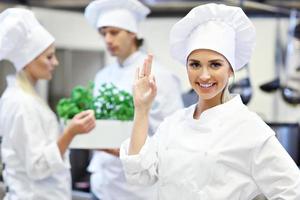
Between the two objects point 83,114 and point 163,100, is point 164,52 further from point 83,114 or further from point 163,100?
point 83,114

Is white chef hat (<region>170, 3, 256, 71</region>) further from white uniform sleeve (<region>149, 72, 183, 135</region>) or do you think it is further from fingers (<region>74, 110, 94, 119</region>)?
white uniform sleeve (<region>149, 72, 183, 135</region>)

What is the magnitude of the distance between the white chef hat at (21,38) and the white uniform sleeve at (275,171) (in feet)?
3.29

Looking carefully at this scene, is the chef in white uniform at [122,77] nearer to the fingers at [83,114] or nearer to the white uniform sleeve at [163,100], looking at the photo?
the white uniform sleeve at [163,100]

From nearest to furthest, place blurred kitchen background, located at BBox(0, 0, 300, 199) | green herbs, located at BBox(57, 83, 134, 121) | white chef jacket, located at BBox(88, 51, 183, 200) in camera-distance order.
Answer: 1. green herbs, located at BBox(57, 83, 134, 121)
2. white chef jacket, located at BBox(88, 51, 183, 200)
3. blurred kitchen background, located at BBox(0, 0, 300, 199)

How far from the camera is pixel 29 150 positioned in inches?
66.8

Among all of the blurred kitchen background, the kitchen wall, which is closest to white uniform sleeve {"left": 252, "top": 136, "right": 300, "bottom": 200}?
the blurred kitchen background

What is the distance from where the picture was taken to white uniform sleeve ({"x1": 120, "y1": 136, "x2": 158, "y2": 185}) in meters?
1.34

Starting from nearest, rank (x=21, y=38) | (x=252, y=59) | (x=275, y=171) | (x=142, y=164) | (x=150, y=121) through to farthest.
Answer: (x=275, y=171) → (x=142, y=164) → (x=21, y=38) → (x=150, y=121) → (x=252, y=59)

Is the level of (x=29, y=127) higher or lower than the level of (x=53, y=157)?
higher

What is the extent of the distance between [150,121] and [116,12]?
1.67 feet

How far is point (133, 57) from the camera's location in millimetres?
2156

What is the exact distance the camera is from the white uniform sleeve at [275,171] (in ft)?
3.91

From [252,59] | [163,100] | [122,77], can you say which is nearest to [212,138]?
[163,100]

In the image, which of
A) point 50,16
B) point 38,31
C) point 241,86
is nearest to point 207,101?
point 38,31
